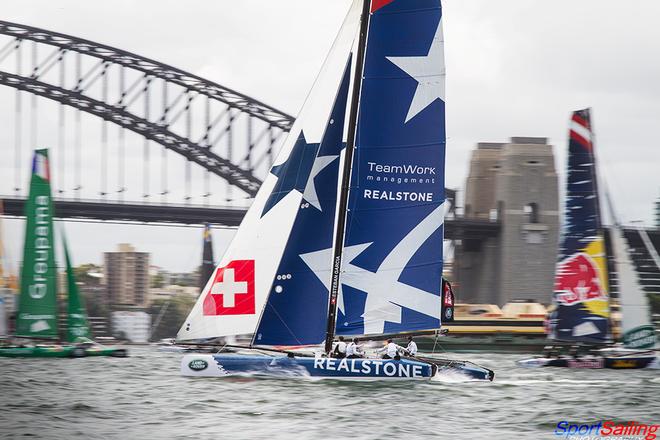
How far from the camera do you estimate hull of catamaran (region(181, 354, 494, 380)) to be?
18.2m

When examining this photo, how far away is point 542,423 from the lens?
15086 mm

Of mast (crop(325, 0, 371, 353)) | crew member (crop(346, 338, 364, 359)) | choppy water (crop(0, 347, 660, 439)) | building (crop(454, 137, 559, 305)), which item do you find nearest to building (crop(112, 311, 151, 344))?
building (crop(454, 137, 559, 305))

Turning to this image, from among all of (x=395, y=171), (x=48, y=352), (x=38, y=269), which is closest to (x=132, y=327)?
(x=38, y=269)

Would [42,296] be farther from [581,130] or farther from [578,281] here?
[581,130]

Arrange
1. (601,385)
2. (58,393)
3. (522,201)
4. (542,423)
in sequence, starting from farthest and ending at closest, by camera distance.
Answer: (522,201)
(601,385)
(58,393)
(542,423)

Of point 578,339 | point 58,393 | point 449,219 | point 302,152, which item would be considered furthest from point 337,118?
point 449,219

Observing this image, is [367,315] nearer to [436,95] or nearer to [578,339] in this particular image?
[436,95]

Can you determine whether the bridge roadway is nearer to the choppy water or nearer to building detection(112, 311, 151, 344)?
building detection(112, 311, 151, 344)

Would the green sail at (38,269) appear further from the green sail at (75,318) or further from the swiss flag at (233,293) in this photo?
the swiss flag at (233,293)

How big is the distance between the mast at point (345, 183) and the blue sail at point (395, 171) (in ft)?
0.29

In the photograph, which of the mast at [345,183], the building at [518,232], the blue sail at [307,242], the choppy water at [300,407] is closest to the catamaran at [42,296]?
the choppy water at [300,407]

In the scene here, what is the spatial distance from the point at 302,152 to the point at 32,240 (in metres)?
11.9

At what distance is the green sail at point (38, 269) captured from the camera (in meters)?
28.5

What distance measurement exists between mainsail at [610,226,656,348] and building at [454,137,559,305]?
1337 inches
